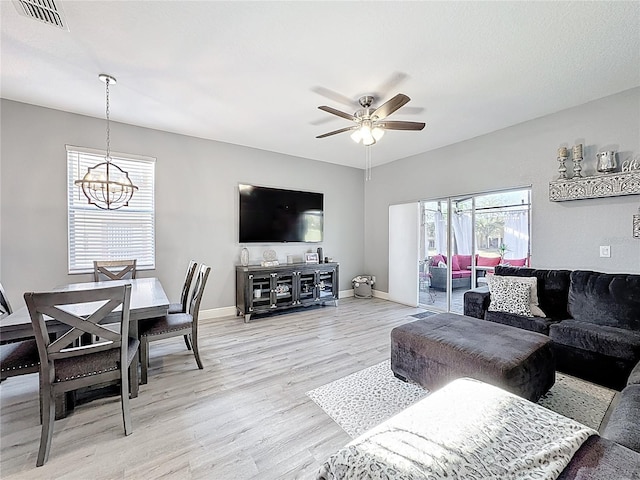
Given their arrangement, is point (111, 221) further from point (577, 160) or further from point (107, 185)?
point (577, 160)

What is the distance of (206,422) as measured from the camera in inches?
79.4

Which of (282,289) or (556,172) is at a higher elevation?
(556,172)

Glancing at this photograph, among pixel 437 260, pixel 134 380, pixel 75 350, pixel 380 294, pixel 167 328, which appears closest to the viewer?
pixel 75 350

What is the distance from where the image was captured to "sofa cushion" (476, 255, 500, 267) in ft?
14.6

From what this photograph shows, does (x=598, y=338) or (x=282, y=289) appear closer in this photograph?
(x=598, y=338)

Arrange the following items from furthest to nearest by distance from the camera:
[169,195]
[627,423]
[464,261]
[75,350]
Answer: [464,261]
[169,195]
[75,350]
[627,423]

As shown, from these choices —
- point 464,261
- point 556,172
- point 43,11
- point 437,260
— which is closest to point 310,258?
point 437,260

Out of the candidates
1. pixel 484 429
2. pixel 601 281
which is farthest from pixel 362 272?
pixel 484 429

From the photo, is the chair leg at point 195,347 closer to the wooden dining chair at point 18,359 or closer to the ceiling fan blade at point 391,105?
the wooden dining chair at point 18,359

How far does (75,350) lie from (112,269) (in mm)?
2250

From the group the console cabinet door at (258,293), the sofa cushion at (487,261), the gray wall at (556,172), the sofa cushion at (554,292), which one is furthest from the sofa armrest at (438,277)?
the console cabinet door at (258,293)

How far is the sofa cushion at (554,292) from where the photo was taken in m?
3.10

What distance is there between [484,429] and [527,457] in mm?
130

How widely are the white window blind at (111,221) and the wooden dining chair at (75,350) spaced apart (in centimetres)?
214
